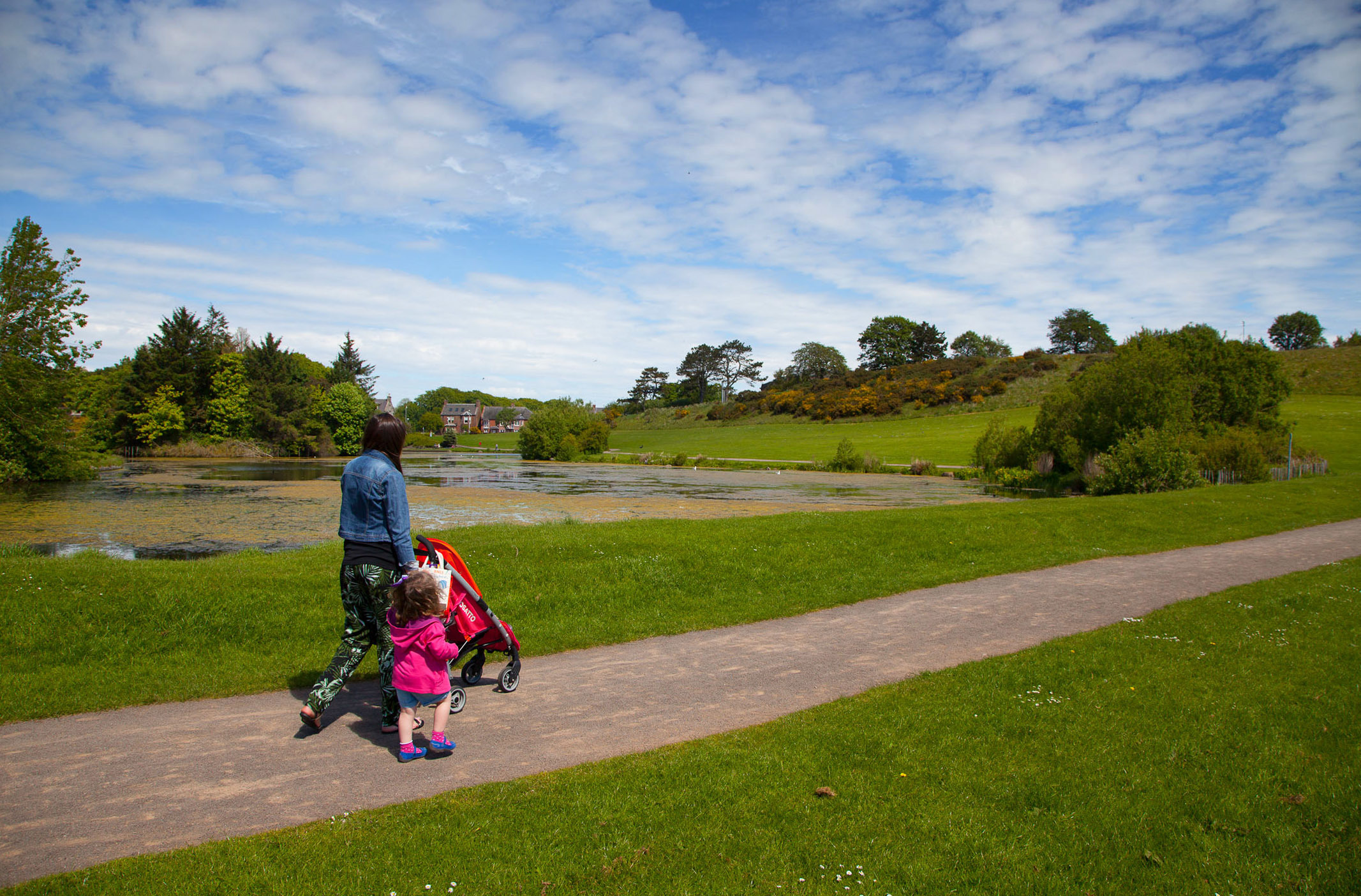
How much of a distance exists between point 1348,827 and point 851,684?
3471 millimetres

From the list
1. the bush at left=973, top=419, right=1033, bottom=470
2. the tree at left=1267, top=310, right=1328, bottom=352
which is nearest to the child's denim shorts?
the bush at left=973, top=419, right=1033, bottom=470

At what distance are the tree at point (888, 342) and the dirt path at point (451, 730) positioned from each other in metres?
124

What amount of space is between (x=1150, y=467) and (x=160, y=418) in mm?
71292

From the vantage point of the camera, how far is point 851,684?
6.75 meters

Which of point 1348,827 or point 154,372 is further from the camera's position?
point 154,372

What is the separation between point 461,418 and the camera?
16662 cm

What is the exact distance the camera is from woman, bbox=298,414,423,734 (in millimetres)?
5562

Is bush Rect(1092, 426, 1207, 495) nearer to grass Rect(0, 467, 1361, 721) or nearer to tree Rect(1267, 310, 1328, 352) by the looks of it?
grass Rect(0, 467, 1361, 721)

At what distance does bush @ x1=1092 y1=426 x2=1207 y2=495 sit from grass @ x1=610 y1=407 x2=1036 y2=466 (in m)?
27.9

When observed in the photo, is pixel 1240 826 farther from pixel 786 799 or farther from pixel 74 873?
pixel 74 873

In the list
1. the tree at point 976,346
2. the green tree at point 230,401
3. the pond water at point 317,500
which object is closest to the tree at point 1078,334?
the tree at point 976,346

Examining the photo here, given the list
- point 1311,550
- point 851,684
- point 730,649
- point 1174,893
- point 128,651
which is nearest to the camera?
point 1174,893

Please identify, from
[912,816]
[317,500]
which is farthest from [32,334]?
[912,816]

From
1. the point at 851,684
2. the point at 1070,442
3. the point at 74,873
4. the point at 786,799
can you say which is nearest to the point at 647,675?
the point at 851,684
